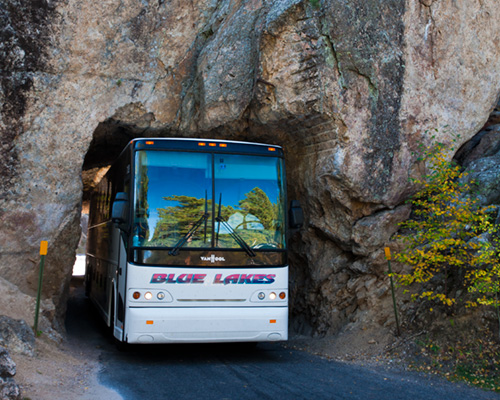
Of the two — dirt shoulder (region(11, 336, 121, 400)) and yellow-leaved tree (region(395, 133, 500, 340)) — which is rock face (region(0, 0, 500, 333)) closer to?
yellow-leaved tree (region(395, 133, 500, 340))

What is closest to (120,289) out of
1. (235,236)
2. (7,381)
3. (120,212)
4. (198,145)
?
(120,212)

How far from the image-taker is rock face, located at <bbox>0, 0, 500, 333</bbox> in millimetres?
9586

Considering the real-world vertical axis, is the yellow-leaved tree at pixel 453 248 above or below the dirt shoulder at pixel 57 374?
above

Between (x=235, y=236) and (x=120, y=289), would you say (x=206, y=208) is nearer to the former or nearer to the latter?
(x=235, y=236)

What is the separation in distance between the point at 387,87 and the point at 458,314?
4.11 metres

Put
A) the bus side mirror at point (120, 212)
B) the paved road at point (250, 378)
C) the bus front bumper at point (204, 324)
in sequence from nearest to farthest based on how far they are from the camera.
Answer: the paved road at point (250, 378) < the bus front bumper at point (204, 324) < the bus side mirror at point (120, 212)

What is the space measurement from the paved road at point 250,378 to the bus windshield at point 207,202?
5.89ft

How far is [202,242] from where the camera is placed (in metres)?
8.18

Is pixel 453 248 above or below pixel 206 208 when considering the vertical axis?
below

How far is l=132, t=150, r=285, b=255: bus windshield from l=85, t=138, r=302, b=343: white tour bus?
2cm

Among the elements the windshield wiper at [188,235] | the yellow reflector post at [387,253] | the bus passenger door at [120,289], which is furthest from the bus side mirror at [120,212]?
the yellow reflector post at [387,253]

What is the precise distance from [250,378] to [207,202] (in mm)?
2675

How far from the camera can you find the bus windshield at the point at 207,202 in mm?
8141

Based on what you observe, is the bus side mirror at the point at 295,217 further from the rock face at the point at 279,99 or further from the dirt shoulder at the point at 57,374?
the dirt shoulder at the point at 57,374
